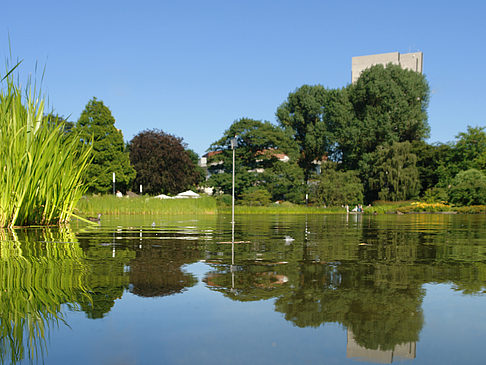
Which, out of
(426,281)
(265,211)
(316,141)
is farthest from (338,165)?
(426,281)

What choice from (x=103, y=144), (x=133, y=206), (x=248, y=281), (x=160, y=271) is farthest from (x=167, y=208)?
(x=248, y=281)

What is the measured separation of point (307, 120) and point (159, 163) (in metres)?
23.5

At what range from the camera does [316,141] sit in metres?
65.7

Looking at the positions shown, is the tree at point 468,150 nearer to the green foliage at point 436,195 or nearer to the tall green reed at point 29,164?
the green foliage at point 436,195

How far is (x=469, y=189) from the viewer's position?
148 ft

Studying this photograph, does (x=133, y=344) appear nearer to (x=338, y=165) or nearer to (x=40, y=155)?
(x=40, y=155)

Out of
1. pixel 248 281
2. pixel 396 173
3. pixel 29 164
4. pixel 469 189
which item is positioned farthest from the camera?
pixel 396 173

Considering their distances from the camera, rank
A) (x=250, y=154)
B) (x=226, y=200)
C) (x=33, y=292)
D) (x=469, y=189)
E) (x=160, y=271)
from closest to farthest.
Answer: (x=33, y=292)
(x=160, y=271)
(x=469, y=189)
(x=226, y=200)
(x=250, y=154)

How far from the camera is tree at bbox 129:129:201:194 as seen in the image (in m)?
60.2

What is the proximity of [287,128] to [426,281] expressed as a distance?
197ft

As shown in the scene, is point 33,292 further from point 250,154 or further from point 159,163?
point 159,163

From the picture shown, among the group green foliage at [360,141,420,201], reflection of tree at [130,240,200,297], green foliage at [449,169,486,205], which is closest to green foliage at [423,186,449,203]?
green foliage at [360,141,420,201]

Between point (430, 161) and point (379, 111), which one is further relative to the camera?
point (379, 111)

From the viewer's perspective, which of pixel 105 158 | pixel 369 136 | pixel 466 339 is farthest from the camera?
pixel 369 136
